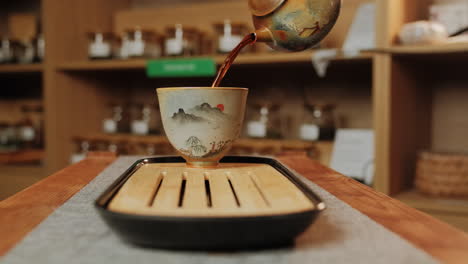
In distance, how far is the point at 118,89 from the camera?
84.2 inches

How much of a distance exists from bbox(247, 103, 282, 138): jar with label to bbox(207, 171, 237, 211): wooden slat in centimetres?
111

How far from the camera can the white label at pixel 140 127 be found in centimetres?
185

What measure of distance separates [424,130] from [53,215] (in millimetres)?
1382

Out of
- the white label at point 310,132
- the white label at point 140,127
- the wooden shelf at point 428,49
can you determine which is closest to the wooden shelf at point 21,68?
the white label at point 140,127

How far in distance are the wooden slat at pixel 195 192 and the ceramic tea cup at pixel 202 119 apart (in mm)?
47

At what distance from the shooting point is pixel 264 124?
5.41 ft

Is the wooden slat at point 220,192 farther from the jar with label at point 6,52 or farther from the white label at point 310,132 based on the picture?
the jar with label at point 6,52

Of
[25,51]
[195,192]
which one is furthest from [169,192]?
[25,51]

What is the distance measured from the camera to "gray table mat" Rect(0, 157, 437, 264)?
1.05 feet

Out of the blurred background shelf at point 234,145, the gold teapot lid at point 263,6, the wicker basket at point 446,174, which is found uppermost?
the gold teapot lid at point 263,6

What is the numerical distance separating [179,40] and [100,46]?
0.37 meters

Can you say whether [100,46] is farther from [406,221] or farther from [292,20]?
[406,221]

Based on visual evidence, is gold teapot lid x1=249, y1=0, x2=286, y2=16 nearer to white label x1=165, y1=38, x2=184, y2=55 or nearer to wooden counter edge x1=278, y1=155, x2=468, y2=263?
wooden counter edge x1=278, y1=155, x2=468, y2=263

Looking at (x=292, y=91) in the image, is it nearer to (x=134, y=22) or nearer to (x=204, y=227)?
(x=134, y=22)
